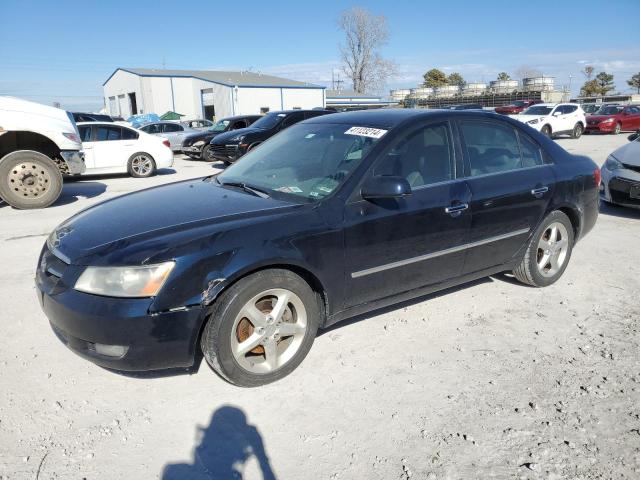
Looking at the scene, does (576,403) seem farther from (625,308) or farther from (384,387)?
(625,308)

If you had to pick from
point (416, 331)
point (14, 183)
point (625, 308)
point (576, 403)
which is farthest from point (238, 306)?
point (14, 183)

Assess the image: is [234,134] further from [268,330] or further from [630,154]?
[268,330]

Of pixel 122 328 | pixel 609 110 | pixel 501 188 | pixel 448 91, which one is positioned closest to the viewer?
pixel 122 328

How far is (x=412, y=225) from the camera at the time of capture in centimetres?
334

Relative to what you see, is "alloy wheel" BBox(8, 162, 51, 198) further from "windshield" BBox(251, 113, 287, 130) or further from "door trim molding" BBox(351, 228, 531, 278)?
"door trim molding" BBox(351, 228, 531, 278)

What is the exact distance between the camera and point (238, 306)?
2697 millimetres

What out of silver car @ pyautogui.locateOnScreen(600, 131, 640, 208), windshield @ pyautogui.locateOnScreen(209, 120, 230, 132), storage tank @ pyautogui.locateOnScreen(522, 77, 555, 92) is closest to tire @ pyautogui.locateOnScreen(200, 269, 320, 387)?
silver car @ pyautogui.locateOnScreen(600, 131, 640, 208)

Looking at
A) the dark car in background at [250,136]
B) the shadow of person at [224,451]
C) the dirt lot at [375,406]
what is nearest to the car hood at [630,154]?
the dirt lot at [375,406]

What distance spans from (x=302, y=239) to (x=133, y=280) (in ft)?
3.16

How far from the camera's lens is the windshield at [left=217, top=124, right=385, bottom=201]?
3299mm

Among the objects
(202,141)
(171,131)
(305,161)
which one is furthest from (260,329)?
(171,131)

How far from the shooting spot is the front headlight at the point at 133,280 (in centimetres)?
252

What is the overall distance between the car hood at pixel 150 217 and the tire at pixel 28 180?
5.63 metres

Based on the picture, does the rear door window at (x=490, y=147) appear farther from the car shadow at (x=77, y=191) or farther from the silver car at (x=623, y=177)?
the car shadow at (x=77, y=191)
